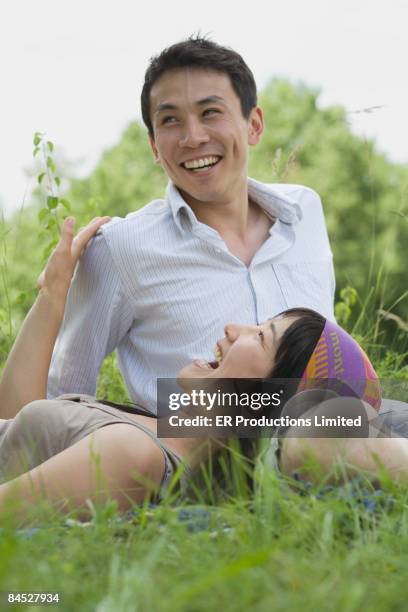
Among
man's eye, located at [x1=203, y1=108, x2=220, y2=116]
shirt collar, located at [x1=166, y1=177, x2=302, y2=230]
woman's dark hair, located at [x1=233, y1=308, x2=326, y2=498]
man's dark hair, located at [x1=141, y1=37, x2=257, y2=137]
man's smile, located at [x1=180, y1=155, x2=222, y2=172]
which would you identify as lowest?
woman's dark hair, located at [x1=233, y1=308, x2=326, y2=498]

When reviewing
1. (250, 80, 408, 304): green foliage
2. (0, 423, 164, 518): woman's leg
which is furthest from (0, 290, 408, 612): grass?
(250, 80, 408, 304): green foliage

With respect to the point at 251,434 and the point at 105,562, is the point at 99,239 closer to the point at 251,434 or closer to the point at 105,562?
the point at 251,434

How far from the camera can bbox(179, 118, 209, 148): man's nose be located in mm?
3764

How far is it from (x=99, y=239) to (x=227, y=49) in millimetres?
990

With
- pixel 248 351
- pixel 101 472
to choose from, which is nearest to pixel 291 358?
pixel 248 351

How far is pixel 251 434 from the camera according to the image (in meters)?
3.02

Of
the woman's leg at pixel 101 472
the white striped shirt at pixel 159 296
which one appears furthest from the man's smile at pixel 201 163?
the woman's leg at pixel 101 472

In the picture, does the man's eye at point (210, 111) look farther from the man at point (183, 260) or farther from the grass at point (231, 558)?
the grass at point (231, 558)

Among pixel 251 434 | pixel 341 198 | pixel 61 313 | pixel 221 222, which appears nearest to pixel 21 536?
pixel 251 434

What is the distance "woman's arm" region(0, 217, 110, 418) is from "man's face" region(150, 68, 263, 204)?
52cm

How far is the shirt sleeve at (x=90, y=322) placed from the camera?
3.76m

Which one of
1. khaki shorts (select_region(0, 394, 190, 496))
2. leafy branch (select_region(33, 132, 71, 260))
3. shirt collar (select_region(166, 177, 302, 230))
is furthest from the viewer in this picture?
leafy branch (select_region(33, 132, 71, 260))

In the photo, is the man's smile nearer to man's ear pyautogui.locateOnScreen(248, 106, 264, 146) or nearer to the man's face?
the man's face

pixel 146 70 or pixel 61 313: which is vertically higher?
pixel 146 70
